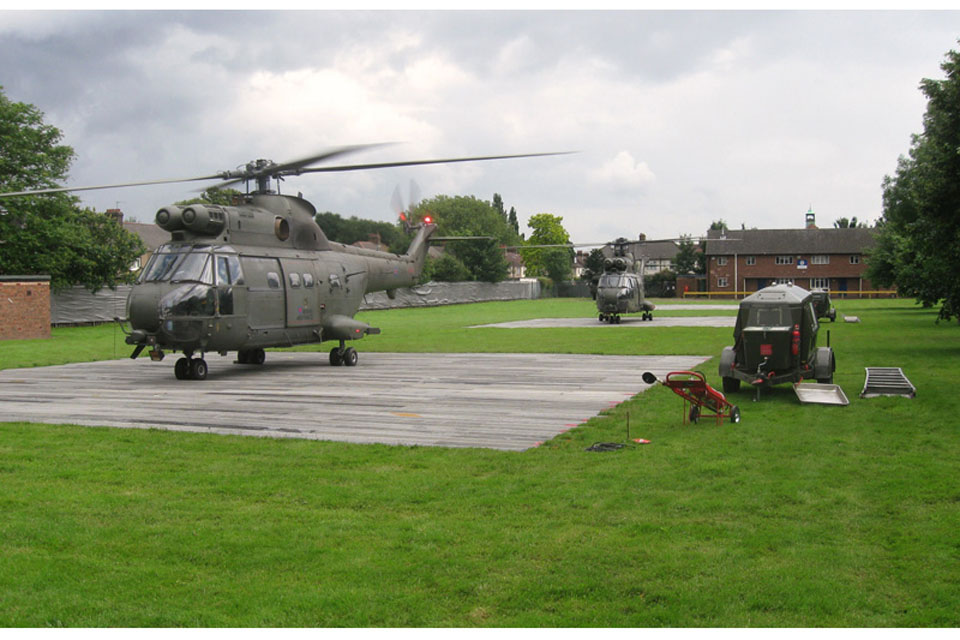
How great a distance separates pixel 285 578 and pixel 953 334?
29.0 meters

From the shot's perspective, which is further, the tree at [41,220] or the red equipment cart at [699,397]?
the tree at [41,220]

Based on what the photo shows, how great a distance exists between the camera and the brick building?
92438 millimetres

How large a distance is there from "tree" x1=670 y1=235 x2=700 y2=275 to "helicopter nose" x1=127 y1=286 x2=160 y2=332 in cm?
8666

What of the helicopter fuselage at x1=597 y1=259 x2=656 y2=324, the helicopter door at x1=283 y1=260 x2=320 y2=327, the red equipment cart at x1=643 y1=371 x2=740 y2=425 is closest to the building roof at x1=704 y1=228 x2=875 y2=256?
the helicopter fuselage at x1=597 y1=259 x2=656 y2=324

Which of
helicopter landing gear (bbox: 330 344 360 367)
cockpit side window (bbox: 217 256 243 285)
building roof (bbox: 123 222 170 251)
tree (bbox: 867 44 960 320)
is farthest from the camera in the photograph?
building roof (bbox: 123 222 170 251)

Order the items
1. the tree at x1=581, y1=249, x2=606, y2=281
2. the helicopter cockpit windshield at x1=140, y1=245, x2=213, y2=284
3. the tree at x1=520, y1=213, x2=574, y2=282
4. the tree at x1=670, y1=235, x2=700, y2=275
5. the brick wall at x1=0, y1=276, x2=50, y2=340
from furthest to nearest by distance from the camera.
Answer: the tree at x1=520, y1=213, x2=574, y2=282, the tree at x1=670, y1=235, x2=700, y2=275, the tree at x1=581, y1=249, x2=606, y2=281, the brick wall at x1=0, y1=276, x2=50, y2=340, the helicopter cockpit windshield at x1=140, y1=245, x2=213, y2=284

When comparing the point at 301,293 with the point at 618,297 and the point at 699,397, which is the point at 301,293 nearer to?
the point at 699,397

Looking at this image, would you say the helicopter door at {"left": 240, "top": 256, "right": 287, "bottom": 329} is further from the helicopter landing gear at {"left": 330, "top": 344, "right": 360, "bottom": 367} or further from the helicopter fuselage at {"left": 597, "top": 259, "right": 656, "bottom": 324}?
the helicopter fuselage at {"left": 597, "top": 259, "right": 656, "bottom": 324}

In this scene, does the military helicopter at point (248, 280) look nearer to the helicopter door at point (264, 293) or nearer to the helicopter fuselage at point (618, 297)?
the helicopter door at point (264, 293)

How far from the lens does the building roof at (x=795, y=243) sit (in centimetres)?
9250

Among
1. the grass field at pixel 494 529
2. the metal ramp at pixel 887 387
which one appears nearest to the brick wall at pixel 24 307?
the grass field at pixel 494 529

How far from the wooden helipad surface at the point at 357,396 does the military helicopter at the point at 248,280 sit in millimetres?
857

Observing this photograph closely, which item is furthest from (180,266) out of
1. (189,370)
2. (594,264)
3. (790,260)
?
(790,260)

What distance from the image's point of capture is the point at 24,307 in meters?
34.3
